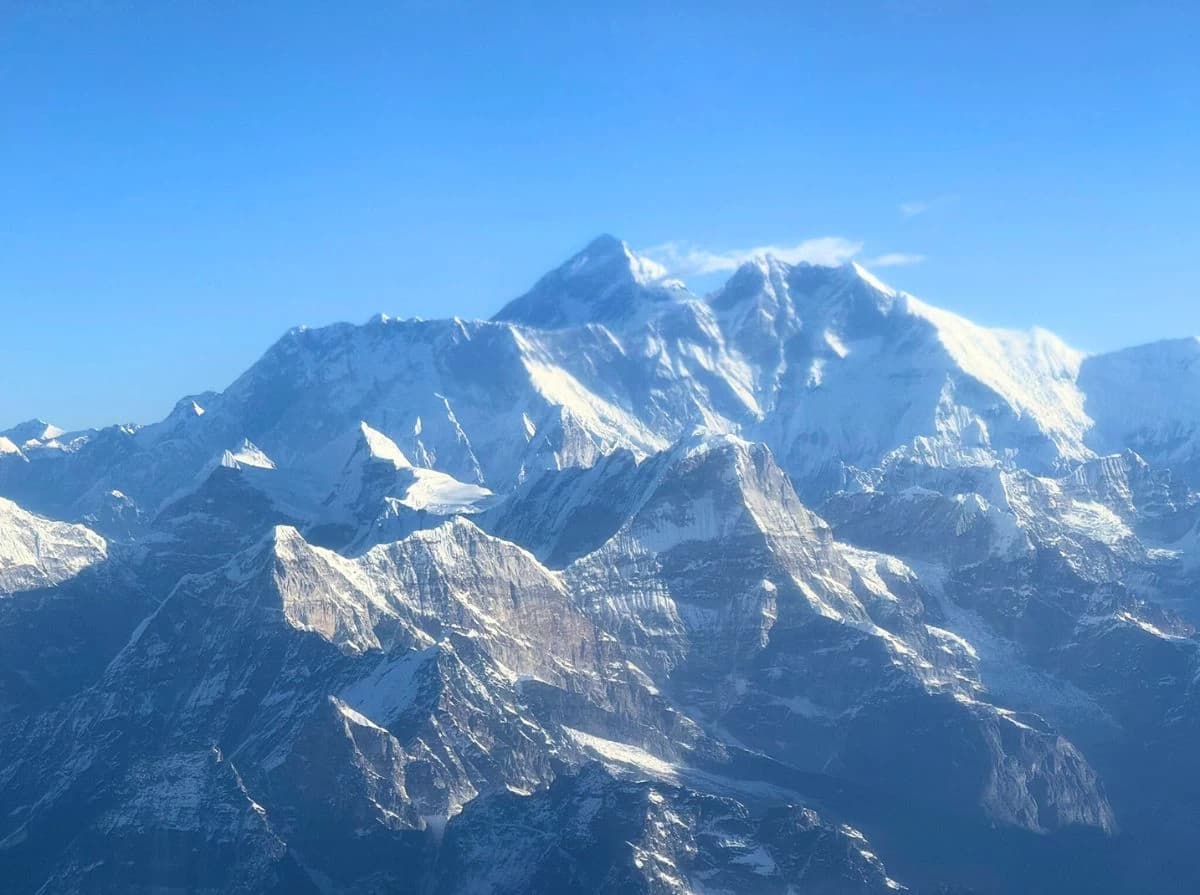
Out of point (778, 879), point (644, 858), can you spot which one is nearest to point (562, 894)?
point (644, 858)

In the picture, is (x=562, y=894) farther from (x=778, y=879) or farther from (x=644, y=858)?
(x=778, y=879)
